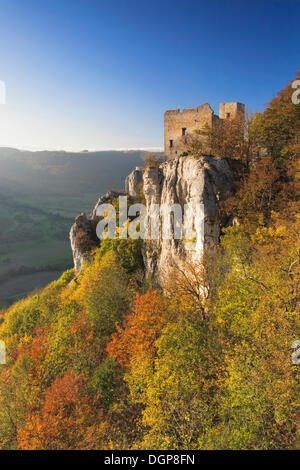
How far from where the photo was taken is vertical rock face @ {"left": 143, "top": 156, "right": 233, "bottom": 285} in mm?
19531

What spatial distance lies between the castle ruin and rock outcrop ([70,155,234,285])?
30.4ft

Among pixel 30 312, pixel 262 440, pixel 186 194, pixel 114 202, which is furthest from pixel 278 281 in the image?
pixel 30 312

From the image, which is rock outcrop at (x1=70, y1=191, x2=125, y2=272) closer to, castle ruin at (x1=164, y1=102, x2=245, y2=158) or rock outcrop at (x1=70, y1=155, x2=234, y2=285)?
rock outcrop at (x1=70, y1=155, x2=234, y2=285)

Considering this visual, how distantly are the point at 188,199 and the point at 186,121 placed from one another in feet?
58.5

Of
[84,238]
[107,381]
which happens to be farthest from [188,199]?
[84,238]

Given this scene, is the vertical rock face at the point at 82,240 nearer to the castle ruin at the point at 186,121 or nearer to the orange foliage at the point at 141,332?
the castle ruin at the point at 186,121

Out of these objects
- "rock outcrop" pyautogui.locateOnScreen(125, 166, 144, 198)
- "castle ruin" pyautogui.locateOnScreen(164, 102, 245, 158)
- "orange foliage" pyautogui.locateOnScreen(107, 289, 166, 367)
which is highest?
"castle ruin" pyautogui.locateOnScreen(164, 102, 245, 158)

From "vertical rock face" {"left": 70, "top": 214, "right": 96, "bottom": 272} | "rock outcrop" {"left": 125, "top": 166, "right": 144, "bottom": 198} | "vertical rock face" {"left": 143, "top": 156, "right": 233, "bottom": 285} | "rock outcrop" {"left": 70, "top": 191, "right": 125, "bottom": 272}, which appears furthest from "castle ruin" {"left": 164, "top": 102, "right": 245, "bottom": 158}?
"vertical rock face" {"left": 70, "top": 214, "right": 96, "bottom": 272}

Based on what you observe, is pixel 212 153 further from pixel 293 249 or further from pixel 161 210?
pixel 293 249

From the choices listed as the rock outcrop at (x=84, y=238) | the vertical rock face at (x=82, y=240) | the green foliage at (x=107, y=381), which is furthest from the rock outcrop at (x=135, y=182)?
the green foliage at (x=107, y=381)

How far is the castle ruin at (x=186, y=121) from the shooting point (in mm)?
33094

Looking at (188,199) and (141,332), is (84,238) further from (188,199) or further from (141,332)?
(141,332)

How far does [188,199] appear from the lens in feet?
72.5

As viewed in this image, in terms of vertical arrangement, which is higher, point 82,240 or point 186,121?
point 186,121
